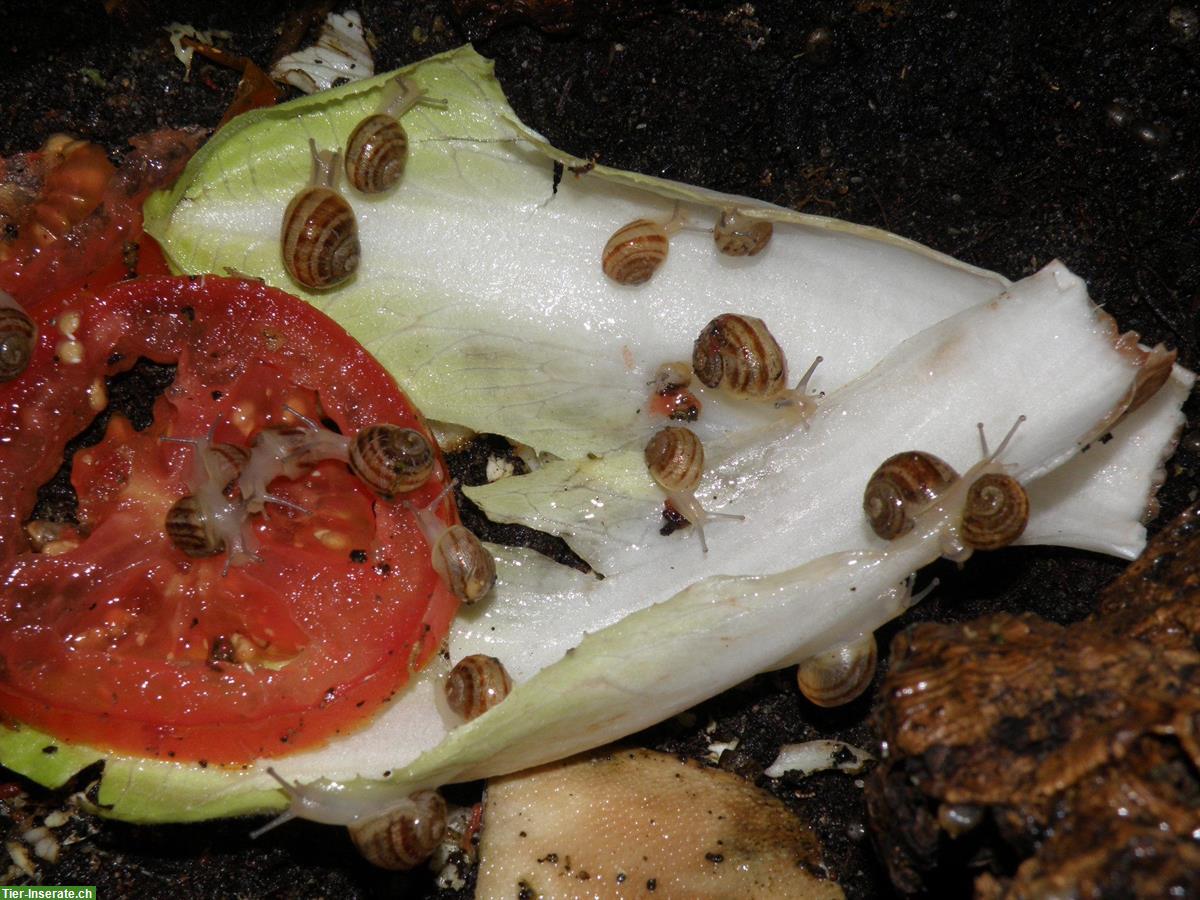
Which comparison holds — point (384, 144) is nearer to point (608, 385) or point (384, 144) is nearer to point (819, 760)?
point (608, 385)

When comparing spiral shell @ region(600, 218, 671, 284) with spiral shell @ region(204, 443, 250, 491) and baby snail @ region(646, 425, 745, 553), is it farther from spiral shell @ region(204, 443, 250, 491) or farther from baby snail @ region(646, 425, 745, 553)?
spiral shell @ region(204, 443, 250, 491)

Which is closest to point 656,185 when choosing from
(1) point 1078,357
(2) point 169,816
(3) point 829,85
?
(3) point 829,85

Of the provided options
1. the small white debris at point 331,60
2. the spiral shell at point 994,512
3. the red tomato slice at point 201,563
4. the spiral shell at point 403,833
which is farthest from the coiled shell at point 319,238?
the spiral shell at point 994,512

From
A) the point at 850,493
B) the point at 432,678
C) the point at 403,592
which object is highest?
the point at 850,493

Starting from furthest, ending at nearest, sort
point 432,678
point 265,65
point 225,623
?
point 265,65
point 432,678
point 225,623

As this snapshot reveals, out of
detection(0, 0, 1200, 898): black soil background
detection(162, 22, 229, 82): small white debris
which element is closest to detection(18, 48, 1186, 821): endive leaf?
detection(0, 0, 1200, 898): black soil background

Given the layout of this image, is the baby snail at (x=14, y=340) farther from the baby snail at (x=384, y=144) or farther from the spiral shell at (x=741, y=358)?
the spiral shell at (x=741, y=358)

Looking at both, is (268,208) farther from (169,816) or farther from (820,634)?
(820,634)
